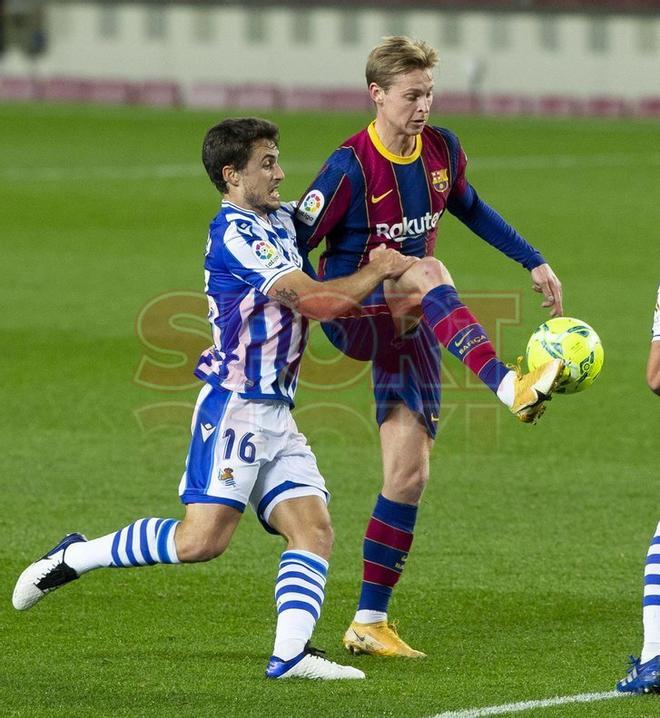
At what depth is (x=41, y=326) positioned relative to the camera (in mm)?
15242

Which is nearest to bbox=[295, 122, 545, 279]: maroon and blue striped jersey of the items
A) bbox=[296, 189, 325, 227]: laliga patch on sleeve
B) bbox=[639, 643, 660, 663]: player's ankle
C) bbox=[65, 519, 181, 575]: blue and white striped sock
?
bbox=[296, 189, 325, 227]: laliga patch on sleeve

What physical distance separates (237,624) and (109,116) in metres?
44.3

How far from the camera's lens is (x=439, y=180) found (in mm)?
6707

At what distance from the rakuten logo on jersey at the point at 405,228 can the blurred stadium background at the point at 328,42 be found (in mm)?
63171

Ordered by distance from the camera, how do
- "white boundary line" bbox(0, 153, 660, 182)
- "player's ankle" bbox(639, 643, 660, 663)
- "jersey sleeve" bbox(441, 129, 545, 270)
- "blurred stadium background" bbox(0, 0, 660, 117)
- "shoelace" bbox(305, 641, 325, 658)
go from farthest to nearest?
"blurred stadium background" bbox(0, 0, 660, 117), "white boundary line" bbox(0, 153, 660, 182), "jersey sleeve" bbox(441, 129, 545, 270), "shoelace" bbox(305, 641, 325, 658), "player's ankle" bbox(639, 643, 660, 663)

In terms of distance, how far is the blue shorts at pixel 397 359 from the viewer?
6.64 metres

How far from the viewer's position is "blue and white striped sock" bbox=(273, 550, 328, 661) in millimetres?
5887

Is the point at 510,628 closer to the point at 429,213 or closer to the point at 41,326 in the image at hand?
the point at 429,213

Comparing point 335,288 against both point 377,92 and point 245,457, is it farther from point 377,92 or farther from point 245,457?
point 377,92

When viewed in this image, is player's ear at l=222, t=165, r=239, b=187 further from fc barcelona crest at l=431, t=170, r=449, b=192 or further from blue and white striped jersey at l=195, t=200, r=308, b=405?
fc barcelona crest at l=431, t=170, r=449, b=192

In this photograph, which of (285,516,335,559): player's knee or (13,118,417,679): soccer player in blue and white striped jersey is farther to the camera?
(285,516,335,559): player's knee

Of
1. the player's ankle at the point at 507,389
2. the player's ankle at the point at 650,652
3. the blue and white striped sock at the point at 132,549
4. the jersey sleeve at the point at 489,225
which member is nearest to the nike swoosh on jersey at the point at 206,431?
the blue and white striped sock at the point at 132,549

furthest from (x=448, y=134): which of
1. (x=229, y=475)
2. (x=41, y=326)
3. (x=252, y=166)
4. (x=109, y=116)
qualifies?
(x=109, y=116)

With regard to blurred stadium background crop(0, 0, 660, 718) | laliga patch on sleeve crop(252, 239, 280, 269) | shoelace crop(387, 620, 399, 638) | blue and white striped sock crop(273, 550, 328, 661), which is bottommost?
blurred stadium background crop(0, 0, 660, 718)
